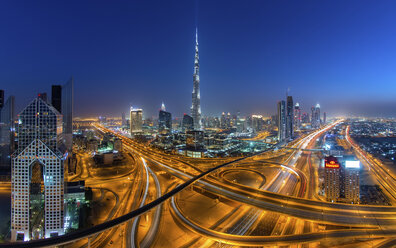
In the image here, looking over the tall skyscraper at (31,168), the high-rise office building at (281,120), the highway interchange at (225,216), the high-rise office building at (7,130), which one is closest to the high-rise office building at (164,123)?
the high-rise office building at (281,120)

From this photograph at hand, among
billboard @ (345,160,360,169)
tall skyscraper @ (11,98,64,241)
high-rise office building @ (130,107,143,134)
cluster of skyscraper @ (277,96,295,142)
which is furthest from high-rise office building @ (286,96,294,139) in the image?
tall skyscraper @ (11,98,64,241)

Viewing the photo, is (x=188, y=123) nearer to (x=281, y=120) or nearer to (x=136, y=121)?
(x=136, y=121)

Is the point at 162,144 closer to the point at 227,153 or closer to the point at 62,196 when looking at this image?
the point at 227,153

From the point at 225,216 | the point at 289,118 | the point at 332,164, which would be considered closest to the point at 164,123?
the point at 289,118

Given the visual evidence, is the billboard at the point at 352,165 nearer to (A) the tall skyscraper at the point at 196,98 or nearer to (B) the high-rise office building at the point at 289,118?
(B) the high-rise office building at the point at 289,118

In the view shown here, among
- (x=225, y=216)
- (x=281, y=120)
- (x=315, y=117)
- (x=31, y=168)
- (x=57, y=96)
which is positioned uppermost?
(x=57, y=96)

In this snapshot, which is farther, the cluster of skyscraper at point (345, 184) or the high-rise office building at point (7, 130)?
the high-rise office building at point (7, 130)
